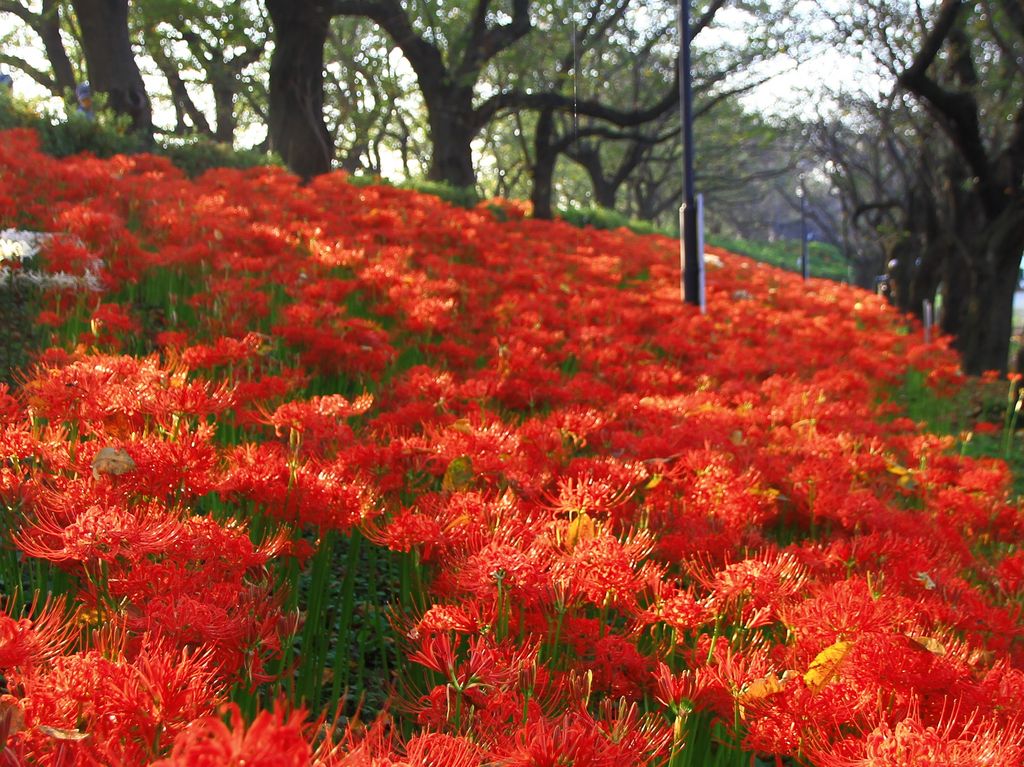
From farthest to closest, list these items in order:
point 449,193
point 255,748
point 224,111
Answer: point 224,111, point 449,193, point 255,748

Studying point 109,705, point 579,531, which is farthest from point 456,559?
point 109,705

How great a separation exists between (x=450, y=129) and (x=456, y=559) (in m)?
13.4

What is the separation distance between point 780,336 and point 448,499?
4928 mm

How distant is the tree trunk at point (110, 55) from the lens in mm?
11680

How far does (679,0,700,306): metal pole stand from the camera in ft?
24.1

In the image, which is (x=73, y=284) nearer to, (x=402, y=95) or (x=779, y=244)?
(x=402, y=95)

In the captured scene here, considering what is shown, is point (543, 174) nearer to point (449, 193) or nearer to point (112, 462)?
point (449, 193)

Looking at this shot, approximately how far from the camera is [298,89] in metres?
12.5

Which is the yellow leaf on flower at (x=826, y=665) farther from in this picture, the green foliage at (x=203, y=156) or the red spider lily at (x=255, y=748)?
the green foliage at (x=203, y=156)

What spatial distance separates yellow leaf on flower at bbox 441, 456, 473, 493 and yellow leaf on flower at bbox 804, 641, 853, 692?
987mm

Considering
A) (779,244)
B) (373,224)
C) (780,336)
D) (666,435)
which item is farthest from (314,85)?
(779,244)

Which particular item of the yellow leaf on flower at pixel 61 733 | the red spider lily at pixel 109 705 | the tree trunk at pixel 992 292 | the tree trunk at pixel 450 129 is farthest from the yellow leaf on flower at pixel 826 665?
the tree trunk at pixel 450 129

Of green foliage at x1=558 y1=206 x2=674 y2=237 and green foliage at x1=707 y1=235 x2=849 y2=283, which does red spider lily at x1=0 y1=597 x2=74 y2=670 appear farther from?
green foliage at x1=707 y1=235 x2=849 y2=283

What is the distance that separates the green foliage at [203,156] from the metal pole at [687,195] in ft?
16.7
